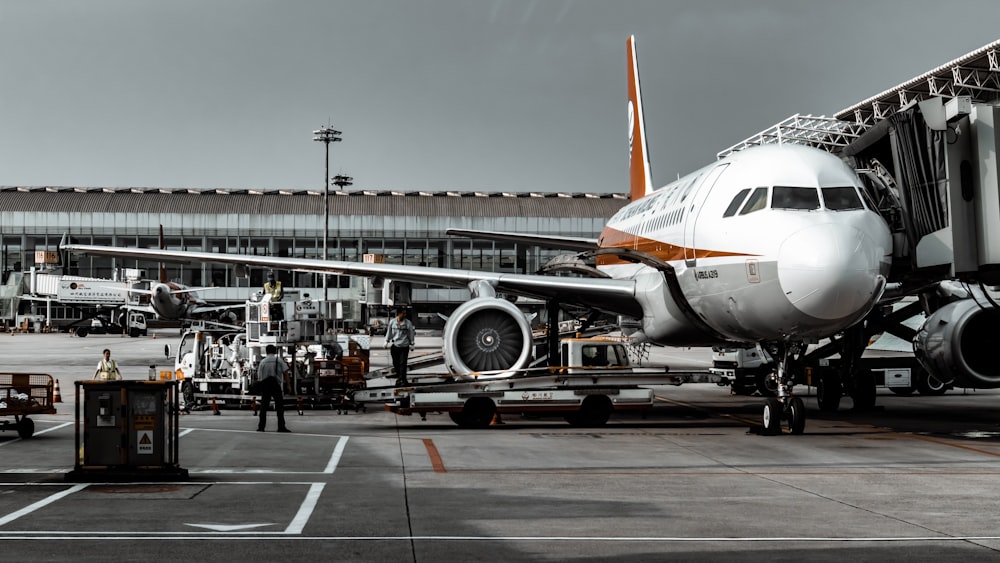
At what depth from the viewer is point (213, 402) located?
22.3 meters

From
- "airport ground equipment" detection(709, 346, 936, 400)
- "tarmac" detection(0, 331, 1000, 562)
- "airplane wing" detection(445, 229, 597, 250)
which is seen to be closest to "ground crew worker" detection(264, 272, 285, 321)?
"tarmac" detection(0, 331, 1000, 562)

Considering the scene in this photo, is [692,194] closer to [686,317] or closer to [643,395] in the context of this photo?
[686,317]

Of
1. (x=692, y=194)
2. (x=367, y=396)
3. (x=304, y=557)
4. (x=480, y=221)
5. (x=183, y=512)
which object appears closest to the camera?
(x=304, y=557)

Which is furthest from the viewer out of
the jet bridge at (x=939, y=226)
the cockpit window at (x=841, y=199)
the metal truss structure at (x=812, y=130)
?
the metal truss structure at (x=812, y=130)

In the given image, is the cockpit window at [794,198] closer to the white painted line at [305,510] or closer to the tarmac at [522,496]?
the tarmac at [522,496]

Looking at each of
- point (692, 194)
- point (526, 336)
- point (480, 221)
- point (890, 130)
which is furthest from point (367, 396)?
point (480, 221)

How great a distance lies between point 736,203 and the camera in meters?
16.0

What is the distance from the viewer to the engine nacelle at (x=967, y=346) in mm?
18109

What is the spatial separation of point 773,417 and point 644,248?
4539 mm

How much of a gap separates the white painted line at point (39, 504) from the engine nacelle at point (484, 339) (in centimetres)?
935

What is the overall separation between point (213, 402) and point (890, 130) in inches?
572

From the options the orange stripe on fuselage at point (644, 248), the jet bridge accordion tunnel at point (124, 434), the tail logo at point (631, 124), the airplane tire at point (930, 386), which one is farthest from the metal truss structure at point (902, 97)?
the jet bridge accordion tunnel at point (124, 434)

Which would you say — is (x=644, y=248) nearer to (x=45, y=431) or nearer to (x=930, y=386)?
(x=45, y=431)

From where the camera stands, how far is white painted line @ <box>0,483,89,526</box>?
30.9 ft
